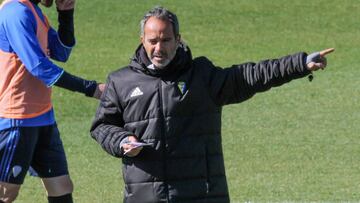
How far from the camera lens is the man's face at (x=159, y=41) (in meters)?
5.95

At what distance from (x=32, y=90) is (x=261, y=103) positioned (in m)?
8.05

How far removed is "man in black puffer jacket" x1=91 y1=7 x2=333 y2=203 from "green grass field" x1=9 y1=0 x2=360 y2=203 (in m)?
4.72

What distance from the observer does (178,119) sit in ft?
19.9

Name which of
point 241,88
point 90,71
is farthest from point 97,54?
point 241,88

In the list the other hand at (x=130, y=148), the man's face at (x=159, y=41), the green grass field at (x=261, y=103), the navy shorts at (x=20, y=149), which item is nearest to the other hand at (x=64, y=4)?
the navy shorts at (x=20, y=149)

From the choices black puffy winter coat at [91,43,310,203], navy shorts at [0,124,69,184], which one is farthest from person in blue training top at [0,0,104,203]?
black puffy winter coat at [91,43,310,203]

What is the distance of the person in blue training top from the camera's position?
25.6 feet

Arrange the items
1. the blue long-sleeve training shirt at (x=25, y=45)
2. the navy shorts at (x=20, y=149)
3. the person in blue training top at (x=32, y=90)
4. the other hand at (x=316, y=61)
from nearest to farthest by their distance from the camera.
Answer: the other hand at (x=316, y=61)
the blue long-sleeve training shirt at (x=25, y=45)
the person in blue training top at (x=32, y=90)
the navy shorts at (x=20, y=149)

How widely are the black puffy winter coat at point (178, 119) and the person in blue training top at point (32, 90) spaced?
5.63 ft

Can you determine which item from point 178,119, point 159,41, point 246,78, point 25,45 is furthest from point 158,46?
point 25,45

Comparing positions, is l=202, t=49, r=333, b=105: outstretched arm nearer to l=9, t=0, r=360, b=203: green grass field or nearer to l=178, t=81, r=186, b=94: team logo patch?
l=178, t=81, r=186, b=94: team logo patch

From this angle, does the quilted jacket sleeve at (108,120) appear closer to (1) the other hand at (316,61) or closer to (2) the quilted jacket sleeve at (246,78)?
(2) the quilted jacket sleeve at (246,78)

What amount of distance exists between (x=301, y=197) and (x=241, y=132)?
3.33 metres

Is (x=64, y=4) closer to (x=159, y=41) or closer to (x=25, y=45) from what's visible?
(x=25, y=45)
